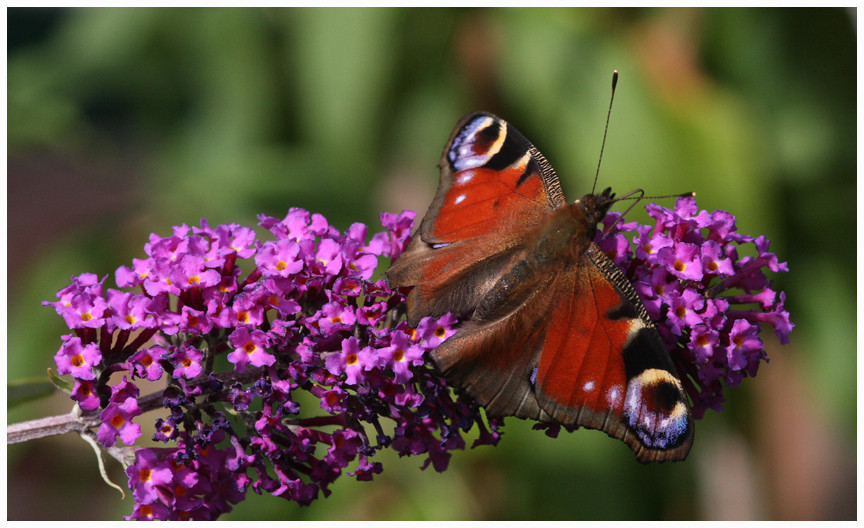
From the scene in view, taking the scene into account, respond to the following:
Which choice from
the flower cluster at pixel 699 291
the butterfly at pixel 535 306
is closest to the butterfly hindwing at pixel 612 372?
the butterfly at pixel 535 306

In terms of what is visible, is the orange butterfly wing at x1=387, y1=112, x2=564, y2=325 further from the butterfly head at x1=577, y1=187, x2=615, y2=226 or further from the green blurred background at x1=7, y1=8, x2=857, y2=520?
the green blurred background at x1=7, y1=8, x2=857, y2=520

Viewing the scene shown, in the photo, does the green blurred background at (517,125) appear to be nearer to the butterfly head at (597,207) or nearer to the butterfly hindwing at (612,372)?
the butterfly head at (597,207)

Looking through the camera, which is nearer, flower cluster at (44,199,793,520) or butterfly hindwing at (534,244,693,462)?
butterfly hindwing at (534,244,693,462)

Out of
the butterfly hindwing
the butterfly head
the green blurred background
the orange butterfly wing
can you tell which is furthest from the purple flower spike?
the green blurred background

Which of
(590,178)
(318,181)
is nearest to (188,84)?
(318,181)

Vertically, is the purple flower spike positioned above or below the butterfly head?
below

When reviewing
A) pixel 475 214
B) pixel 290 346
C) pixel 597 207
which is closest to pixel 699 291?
pixel 597 207

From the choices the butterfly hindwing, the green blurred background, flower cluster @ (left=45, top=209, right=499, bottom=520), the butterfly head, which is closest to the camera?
the butterfly hindwing

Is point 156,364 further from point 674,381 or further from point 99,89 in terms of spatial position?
point 99,89
